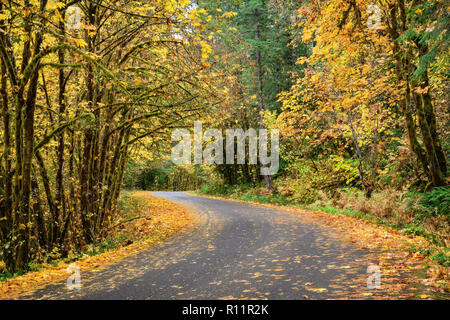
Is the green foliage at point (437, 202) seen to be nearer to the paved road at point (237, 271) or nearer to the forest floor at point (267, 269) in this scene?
the forest floor at point (267, 269)

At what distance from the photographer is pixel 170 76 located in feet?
29.3

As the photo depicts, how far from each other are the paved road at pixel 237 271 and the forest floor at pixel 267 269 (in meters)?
0.01

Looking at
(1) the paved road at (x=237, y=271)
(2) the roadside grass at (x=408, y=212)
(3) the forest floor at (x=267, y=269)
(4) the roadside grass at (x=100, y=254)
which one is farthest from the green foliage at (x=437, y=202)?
(4) the roadside grass at (x=100, y=254)

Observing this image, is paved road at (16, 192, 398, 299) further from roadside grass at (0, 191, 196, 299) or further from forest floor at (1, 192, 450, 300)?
roadside grass at (0, 191, 196, 299)

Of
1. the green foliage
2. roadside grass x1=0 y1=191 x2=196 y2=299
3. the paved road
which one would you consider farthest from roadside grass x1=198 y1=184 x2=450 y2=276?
roadside grass x1=0 y1=191 x2=196 y2=299

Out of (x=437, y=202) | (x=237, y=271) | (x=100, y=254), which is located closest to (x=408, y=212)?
(x=437, y=202)

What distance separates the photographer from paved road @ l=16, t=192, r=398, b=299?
466cm

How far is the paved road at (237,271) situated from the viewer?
4656 mm

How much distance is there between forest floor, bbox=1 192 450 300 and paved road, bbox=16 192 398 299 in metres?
0.01

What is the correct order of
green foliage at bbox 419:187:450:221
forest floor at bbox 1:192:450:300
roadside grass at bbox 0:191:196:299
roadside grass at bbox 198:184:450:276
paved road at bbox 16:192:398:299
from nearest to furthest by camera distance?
1. forest floor at bbox 1:192:450:300
2. paved road at bbox 16:192:398:299
3. roadside grass at bbox 0:191:196:299
4. roadside grass at bbox 198:184:450:276
5. green foliage at bbox 419:187:450:221

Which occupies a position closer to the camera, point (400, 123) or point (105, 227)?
point (105, 227)

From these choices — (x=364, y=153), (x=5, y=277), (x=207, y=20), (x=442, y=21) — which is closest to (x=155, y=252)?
(x=5, y=277)

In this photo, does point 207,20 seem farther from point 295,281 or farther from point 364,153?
point 364,153
